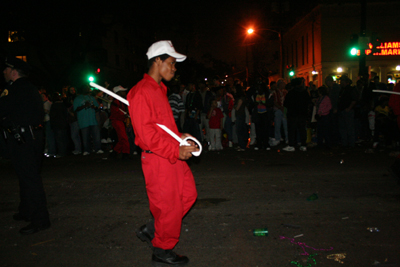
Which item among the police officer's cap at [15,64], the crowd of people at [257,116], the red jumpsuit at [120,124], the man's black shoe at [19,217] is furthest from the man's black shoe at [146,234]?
the crowd of people at [257,116]

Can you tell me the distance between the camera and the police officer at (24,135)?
14.5 ft

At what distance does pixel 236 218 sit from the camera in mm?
4863

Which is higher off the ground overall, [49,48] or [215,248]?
[49,48]

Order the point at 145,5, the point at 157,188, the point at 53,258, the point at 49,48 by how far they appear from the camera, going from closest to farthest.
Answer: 1. the point at 157,188
2. the point at 53,258
3. the point at 145,5
4. the point at 49,48

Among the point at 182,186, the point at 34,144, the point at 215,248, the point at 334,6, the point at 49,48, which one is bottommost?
the point at 215,248

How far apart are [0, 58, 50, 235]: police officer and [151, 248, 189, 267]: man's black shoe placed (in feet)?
6.17

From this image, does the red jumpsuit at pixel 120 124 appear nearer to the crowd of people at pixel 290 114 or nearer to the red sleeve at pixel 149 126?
the crowd of people at pixel 290 114

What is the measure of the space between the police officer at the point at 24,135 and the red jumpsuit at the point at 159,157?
1.88 meters

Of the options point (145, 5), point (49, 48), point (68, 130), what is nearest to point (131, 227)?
point (68, 130)

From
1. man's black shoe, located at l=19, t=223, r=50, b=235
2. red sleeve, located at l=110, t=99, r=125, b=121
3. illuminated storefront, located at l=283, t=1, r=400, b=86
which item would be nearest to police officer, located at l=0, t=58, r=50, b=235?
man's black shoe, located at l=19, t=223, r=50, b=235

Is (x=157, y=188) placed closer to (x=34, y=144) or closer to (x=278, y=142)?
(x=34, y=144)

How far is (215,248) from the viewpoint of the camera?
3.92m

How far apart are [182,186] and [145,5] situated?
19066mm

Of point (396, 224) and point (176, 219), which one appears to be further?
point (396, 224)
